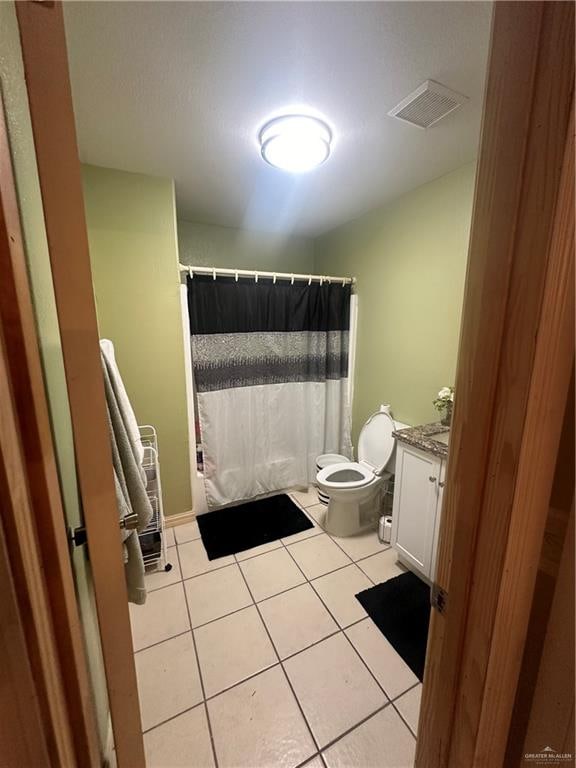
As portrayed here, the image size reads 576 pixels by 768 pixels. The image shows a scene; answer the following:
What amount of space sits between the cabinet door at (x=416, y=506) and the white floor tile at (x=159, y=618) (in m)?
1.26

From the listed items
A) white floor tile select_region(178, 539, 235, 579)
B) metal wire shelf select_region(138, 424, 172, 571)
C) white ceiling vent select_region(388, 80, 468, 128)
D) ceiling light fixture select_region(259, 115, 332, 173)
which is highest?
white ceiling vent select_region(388, 80, 468, 128)

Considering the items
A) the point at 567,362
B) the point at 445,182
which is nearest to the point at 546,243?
the point at 567,362

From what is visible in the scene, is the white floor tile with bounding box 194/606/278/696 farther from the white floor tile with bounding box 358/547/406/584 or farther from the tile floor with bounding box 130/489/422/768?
the white floor tile with bounding box 358/547/406/584

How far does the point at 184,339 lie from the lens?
2094mm

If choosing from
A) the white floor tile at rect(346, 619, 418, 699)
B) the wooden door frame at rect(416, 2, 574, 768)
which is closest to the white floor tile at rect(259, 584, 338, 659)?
the white floor tile at rect(346, 619, 418, 699)

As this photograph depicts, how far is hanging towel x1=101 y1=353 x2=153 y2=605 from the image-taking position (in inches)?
40.2

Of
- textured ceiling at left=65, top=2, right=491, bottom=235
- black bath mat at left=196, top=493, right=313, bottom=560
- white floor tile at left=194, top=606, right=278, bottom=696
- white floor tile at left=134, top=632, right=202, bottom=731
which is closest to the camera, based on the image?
textured ceiling at left=65, top=2, right=491, bottom=235

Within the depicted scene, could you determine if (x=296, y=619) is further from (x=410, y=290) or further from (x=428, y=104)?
(x=428, y=104)

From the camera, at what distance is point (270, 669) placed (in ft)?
4.28

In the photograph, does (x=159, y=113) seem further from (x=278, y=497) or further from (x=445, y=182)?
(x=278, y=497)

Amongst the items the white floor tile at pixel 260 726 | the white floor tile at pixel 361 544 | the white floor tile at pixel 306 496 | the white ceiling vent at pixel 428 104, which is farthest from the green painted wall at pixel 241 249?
the white floor tile at pixel 260 726

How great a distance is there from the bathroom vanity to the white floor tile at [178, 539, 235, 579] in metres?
1.08

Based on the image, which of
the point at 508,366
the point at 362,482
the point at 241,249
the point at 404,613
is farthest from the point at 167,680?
the point at 241,249

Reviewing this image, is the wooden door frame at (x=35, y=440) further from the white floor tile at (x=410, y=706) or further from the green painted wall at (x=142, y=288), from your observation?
the green painted wall at (x=142, y=288)
